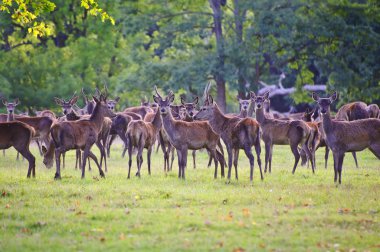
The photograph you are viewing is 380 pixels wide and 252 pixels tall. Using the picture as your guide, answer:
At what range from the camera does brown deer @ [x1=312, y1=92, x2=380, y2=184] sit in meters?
16.1

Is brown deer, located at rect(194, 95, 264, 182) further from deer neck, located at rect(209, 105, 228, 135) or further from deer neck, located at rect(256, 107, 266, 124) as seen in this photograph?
deer neck, located at rect(256, 107, 266, 124)

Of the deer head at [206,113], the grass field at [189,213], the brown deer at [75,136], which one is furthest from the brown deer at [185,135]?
the brown deer at [75,136]

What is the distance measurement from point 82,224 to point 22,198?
2864mm

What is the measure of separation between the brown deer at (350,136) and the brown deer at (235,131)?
1567 mm

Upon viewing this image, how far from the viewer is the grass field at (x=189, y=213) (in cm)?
1008

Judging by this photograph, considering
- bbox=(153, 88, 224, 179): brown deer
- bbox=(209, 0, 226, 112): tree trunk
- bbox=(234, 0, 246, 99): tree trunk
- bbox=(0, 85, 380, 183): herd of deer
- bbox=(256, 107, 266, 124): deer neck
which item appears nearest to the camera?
bbox=(0, 85, 380, 183): herd of deer

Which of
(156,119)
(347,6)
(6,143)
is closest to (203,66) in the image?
(347,6)

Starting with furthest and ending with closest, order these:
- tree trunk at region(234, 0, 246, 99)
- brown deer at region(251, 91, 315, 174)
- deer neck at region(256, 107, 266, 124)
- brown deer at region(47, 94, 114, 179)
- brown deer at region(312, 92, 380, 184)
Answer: tree trunk at region(234, 0, 246, 99)
deer neck at region(256, 107, 266, 124)
brown deer at region(251, 91, 315, 174)
brown deer at region(47, 94, 114, 179)
brown deer at region(312, 92, 380, 184)

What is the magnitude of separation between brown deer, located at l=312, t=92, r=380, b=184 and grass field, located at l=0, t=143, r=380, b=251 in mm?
656

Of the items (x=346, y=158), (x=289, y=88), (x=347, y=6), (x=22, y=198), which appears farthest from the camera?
(x=289, y=88)

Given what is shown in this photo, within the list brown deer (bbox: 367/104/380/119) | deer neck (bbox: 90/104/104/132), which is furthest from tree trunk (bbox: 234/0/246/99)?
deer neck (bbox: 90/104/104/132)

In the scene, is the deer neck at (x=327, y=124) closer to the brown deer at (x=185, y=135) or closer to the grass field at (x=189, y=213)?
the grass field at (x=189, y=213)

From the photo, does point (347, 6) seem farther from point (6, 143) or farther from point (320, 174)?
point (6, 143)

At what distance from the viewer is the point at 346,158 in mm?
24266
